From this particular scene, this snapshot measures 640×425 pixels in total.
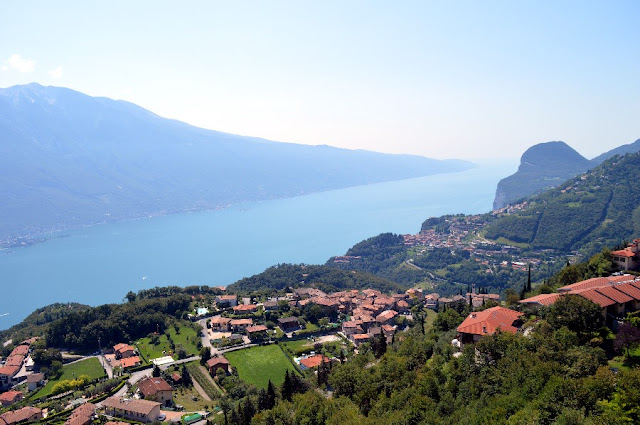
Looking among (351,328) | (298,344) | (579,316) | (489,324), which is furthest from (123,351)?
(579,316)

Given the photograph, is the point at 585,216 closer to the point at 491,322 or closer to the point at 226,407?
the point at 491,322

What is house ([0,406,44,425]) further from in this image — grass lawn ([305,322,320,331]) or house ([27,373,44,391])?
grass lawn ([305,322,320,331])

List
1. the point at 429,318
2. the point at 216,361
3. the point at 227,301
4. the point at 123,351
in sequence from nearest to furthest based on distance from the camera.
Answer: the point at 216,361 < the point at 123,351 < the point at 429,318 < the point at 227,301

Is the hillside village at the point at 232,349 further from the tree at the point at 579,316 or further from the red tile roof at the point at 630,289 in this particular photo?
the tree at the point at 579,316

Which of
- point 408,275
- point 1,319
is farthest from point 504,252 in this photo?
point 1,319

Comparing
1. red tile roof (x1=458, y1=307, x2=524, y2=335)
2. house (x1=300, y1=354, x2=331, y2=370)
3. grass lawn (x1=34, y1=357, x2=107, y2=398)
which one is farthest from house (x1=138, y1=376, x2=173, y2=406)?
red tile roof (x1=458, y1=307, x2=524, y2=335)

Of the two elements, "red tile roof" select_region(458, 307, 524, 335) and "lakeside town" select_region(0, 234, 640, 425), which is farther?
"lakeside town" select_region(0, 234, 640, 425)

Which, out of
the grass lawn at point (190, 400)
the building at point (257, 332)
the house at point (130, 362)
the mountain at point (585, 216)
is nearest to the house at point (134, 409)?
the grass lawn at point (190, 400)
